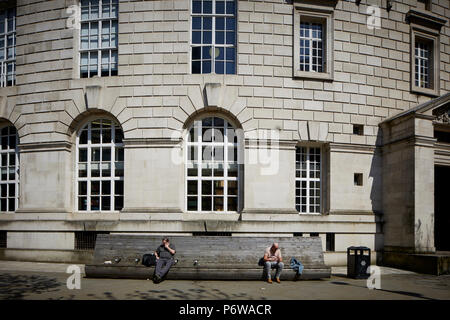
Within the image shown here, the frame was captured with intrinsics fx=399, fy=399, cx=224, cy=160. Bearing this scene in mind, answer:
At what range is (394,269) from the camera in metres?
16.6

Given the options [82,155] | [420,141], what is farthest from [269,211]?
[82,155]

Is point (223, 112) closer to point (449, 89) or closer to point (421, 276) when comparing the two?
point (421, 276)

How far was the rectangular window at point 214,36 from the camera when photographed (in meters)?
17.6

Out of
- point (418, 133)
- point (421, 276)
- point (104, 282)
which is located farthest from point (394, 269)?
point (104, 282)

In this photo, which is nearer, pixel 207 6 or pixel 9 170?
pixel 207 6

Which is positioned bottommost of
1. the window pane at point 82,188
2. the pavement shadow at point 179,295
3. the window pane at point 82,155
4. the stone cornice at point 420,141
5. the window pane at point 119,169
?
the pavement shadow at point 179,295

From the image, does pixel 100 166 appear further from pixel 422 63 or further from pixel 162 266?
pixel 422 63

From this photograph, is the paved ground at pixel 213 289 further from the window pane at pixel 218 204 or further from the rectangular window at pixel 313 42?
the rectangular window at pixel 313 42

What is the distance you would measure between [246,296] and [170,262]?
3.23 metres

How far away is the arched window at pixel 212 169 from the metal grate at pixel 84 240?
14.3 ft

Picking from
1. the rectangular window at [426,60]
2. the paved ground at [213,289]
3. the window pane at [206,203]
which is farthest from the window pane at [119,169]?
the rectangular window at [426,60]

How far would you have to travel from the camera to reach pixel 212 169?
17422mm

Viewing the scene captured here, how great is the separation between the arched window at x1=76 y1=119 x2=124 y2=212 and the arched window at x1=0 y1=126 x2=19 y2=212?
337 centimetres

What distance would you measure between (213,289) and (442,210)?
14.0 meters
